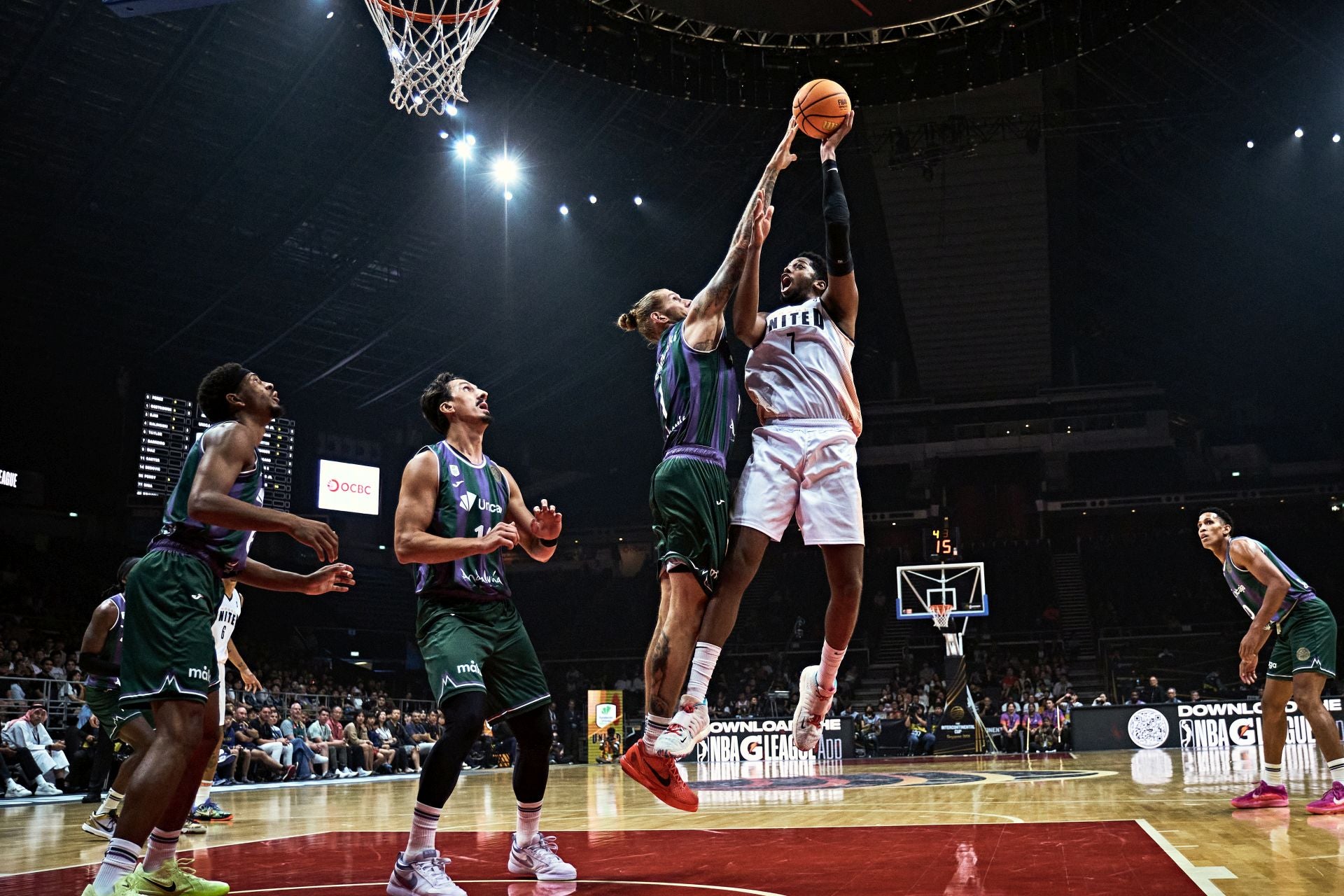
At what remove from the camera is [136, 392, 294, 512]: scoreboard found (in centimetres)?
2316

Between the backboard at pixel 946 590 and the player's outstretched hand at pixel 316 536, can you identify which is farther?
the backboard at pixel 946 590

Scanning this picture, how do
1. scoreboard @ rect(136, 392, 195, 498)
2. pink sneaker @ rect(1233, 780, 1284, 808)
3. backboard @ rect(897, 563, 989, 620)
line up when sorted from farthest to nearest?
scoreboard @ rect(136, 392, 195, 498) < backboard @ rect(897, 563, 989, 620) < pink sneaker @ rect(1233, 780, 1284, 808)

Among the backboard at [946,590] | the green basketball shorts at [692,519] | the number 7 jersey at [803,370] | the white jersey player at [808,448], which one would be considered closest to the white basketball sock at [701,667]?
the white jersey player at [808,448]

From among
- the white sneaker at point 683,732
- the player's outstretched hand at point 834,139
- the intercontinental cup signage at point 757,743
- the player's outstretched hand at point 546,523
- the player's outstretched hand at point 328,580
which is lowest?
the intercontinental cup signage at point 757,743

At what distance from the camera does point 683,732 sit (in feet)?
14.8

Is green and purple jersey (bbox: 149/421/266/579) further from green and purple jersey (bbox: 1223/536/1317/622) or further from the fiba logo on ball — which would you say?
the fiba logo on ball

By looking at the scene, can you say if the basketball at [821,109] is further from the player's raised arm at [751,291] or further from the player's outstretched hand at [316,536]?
the player's outstretched hand at [316,536]

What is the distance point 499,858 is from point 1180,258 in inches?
1077

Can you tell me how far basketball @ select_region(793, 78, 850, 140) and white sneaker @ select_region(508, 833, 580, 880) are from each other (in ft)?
11.1

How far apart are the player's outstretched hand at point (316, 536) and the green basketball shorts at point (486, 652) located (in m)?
0.53

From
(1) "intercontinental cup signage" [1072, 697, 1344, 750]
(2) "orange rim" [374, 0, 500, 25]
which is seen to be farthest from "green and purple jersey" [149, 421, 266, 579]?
(1) "intercontinental cup signage" [1072, 697, 1344, 750]

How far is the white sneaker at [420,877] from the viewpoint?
161 inches

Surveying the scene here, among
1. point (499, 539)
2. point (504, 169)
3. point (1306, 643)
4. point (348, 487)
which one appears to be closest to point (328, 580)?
point (499, 539)

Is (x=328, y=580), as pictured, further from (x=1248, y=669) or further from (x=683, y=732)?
(x=1248, y=669)
